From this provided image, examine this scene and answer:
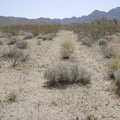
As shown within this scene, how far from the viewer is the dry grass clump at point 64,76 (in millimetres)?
11773

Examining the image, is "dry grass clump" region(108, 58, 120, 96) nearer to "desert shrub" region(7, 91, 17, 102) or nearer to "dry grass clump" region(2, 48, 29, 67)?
"desert shrub" region(7, 91, 17, 102)

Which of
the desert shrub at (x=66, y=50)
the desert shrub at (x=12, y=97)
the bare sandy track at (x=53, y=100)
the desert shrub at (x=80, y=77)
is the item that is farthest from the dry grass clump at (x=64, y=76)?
the desert shrub at (x=66, y=50)

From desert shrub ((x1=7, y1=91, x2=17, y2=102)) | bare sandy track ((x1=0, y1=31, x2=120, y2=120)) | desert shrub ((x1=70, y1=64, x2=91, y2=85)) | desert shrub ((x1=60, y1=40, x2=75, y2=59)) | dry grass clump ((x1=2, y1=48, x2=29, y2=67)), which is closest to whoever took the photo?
bare sandy track ((x1=0, y1=31, x2=120, y2=120))

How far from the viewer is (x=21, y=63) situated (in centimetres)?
1694

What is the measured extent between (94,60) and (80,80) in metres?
5.70

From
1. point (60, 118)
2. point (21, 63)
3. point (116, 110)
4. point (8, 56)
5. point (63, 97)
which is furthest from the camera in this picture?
point (8, 56)

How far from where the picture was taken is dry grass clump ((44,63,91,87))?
11.8 m

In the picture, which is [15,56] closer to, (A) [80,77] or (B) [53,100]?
(A) [80,77]

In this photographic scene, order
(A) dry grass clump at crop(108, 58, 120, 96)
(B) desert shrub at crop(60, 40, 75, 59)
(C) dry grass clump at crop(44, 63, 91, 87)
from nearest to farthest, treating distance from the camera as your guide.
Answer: (A) dry grass clump at crop(108, 58, 120, 96)
(C) dry grass clump at crop(44, 63, 91, 87)
(B) desert shrub at crop(60, 40, 75, 59)

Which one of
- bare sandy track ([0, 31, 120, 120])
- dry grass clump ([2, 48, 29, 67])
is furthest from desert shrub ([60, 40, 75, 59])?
bare sandy track ([0, 31, 120, 120])

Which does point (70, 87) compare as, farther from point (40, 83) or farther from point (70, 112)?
point (70, 112)

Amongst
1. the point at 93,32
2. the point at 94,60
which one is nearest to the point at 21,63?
the point at 94,60

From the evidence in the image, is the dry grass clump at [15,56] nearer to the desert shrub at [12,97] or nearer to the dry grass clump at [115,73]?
the dry grass clump at [115,73]

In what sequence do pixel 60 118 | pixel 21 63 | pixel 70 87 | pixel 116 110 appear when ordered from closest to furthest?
pixel 60 118 < pixel 116 110 < pixel 70 87 < pixel 21 63
